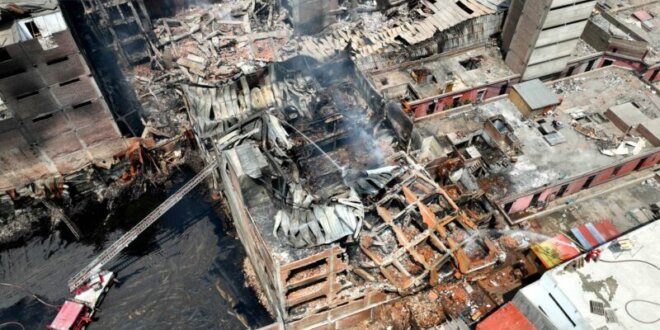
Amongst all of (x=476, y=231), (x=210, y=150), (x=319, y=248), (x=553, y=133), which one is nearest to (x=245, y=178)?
(x=319, y=248)

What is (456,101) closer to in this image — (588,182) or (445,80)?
(445,80)

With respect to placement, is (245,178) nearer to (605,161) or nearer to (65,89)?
(65,89)

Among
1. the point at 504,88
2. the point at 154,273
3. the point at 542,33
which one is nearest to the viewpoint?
the point at 154,273

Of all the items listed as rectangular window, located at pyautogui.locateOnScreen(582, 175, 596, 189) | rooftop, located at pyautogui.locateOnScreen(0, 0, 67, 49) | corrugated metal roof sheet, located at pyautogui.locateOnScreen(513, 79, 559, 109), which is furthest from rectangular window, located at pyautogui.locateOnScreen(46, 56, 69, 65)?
rectangular window, located at pyautogui.locateOnScreen(582, 175, 596, 189)

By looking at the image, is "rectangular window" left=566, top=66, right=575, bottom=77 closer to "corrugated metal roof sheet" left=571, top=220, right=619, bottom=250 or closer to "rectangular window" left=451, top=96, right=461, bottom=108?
"rectangular window" left=451, top=96, right=461, bottom=108

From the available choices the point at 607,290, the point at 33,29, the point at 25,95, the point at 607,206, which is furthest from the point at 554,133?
the point at 25,95

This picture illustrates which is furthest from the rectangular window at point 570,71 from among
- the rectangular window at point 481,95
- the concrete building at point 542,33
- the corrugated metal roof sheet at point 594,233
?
the corrugated metal roof sheet at point 594,233

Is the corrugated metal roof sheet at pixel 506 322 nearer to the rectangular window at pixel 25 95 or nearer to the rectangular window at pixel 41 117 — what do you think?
the rectangular window at pixel 41 117
